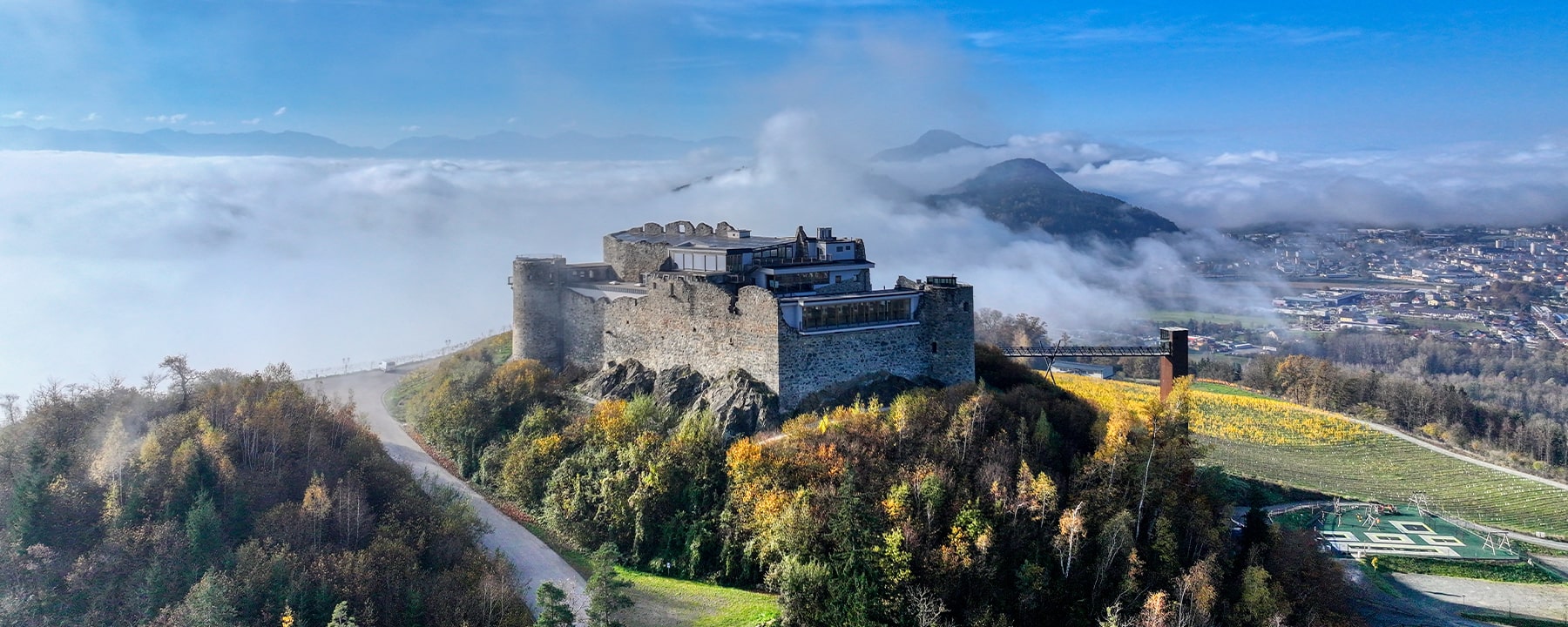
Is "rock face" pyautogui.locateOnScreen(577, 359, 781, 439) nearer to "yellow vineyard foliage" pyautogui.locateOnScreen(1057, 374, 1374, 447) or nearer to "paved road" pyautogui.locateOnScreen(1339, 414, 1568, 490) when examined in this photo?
"yellow vineyard foliage" pyautogui.locateOnScreen(1057, 374, 1374, 447)

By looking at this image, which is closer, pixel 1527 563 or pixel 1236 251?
pixel 1527 563

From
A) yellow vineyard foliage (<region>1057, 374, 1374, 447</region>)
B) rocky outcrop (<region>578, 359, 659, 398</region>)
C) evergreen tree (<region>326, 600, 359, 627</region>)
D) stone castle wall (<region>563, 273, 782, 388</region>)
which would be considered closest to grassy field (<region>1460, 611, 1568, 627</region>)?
yellow vineyard foliage (<region>1057, 374, 1374, 447</region>)

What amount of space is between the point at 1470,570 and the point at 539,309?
4199 cm

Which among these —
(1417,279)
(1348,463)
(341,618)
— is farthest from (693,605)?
(1417,279)

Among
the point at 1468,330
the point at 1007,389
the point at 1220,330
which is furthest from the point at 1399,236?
the point at 1007,389

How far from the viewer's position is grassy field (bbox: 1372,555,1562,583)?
1587 inches

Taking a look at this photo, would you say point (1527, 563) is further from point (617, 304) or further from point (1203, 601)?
point (617, 304)

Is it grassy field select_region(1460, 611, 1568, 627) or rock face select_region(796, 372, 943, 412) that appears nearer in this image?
grassy field select_region(1460, 611, 1568, 627)

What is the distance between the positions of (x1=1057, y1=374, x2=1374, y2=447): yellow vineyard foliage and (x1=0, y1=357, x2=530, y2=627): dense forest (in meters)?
34.3

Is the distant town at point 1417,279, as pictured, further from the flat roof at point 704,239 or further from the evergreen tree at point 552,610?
the evergreen tree at point 552,610

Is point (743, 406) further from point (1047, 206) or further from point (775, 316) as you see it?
point (1047, 206)

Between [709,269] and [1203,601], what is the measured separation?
22.9 metres

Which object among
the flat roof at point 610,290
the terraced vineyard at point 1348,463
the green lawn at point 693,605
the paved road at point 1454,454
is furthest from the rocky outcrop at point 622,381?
the paved road at point 1454,454

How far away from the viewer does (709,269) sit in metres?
42.8
